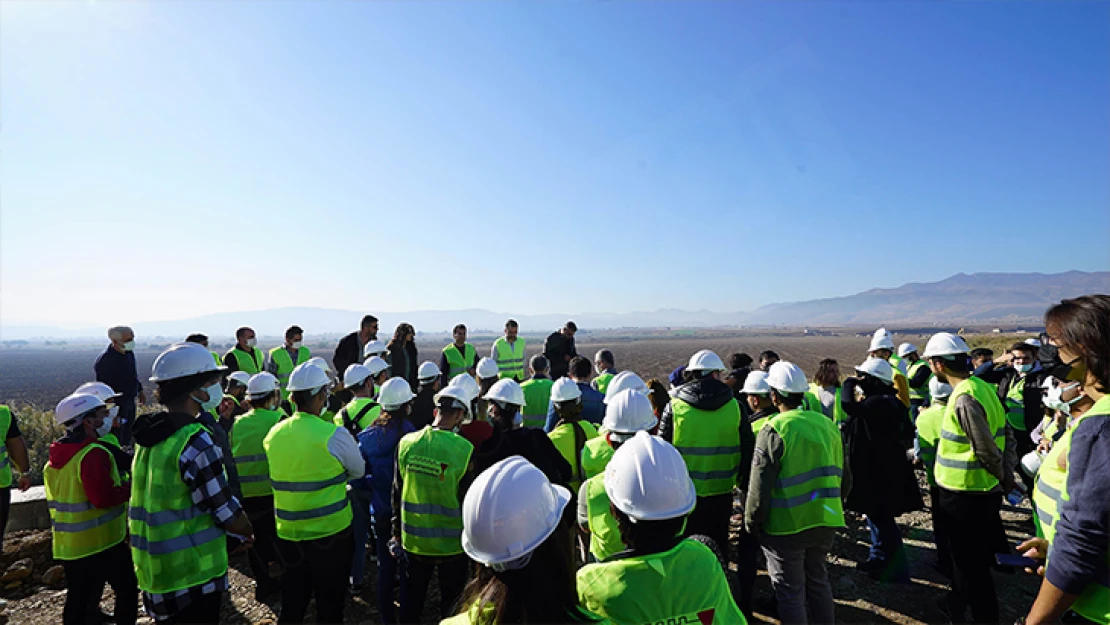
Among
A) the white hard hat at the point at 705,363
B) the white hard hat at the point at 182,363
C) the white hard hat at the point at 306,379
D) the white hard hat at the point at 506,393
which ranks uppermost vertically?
the white hard hat at the point at 182,363

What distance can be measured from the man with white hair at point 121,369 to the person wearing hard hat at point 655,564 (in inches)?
287

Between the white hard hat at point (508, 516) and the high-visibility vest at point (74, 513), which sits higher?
the white hard hat at point (508, 516)

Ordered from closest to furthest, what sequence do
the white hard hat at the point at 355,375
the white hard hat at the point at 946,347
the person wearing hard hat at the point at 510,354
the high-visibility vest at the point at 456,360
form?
the white hard hat at the point at 946,347 < the white hard hat at the point at 355,375 < the high-visibility vest at the point at 456,360 < the person wearing hard hat at the point at 510,354

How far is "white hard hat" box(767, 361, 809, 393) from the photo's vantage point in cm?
369

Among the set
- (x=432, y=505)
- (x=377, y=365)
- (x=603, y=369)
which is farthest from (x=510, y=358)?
(x=432, y=505)

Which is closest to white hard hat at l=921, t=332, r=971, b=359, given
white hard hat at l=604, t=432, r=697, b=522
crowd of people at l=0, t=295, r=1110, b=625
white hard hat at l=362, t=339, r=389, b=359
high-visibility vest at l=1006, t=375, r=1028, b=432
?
crowd of people at l=0, t=295, r=1110, b=625

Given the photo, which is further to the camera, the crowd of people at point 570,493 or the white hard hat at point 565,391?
the white hard hat at point 565,391

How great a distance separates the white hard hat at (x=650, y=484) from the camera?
6.15 ft

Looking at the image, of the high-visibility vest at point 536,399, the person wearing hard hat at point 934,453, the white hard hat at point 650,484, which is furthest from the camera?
the high-visibility vest at point 536,399

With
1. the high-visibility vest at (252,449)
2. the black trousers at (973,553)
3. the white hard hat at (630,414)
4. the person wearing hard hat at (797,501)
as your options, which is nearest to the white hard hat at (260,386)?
the high-visibility vest at (252,449)

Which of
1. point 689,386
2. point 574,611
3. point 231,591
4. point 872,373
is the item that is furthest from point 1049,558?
point 231,591

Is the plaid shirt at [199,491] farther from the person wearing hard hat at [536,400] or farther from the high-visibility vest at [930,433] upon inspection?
the high-visibility vest at [930,433]

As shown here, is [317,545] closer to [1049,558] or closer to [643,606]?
[643,606]

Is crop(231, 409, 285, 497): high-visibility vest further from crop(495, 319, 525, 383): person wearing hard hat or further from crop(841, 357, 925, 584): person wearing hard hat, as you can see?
crop(841, 357, 925, 584): person wearing hard hat
